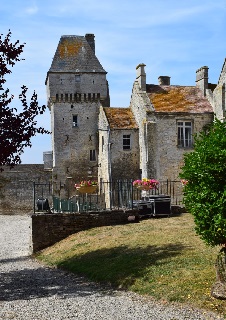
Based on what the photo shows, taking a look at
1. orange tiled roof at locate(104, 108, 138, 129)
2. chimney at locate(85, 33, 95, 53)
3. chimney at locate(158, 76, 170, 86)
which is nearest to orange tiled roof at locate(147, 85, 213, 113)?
chimney at locate(158, 76, 170, 86)

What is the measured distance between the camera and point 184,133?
1377 inches

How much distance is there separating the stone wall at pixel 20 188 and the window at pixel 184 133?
2041cm

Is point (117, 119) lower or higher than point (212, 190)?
higher

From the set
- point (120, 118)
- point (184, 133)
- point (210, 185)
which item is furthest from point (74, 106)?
point (210, 185)

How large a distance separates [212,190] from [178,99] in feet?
85.8

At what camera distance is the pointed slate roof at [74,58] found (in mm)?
49969

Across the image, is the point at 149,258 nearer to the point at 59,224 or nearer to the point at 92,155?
the point at 59,224

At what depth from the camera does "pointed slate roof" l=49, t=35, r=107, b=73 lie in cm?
4997

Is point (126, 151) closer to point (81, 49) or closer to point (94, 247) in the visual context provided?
point (81, 49)

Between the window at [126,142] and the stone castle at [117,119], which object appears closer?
the stone castle at [117,119]

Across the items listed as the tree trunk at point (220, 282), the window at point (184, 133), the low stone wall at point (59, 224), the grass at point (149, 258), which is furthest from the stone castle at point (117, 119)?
the tree trunk at point (220, 282)

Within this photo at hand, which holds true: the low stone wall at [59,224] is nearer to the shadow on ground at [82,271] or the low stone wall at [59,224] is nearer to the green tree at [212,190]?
the shadow on ground at [82,271]

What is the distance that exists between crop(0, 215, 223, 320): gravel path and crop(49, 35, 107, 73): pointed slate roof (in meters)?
35.7

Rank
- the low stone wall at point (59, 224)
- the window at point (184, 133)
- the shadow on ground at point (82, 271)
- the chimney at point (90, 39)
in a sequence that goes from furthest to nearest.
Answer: the chimney at point (90, 39)
the window at point (184, 133)
the low stone wall at point (59, 224)
the shadow on ground at point (82, 271)
